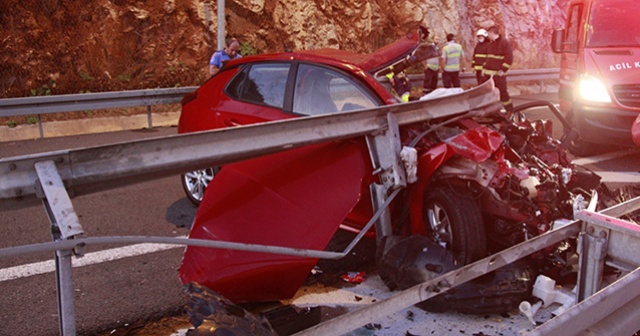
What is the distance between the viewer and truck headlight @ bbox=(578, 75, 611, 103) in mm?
7488

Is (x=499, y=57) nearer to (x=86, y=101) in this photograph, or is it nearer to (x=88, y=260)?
(x=86, y=101)

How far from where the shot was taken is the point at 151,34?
13453mm

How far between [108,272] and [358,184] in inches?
87.0

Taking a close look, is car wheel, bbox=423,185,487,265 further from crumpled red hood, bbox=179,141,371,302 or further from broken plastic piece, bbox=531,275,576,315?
crumpled red hood, bbox=179,141,371,302

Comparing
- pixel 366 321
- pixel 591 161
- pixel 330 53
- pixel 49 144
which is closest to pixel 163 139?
pixel 366 321

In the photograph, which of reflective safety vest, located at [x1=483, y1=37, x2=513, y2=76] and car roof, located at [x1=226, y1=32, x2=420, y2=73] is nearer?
car roof, located at [x1=226, y1=32, x2=420, y2=73]

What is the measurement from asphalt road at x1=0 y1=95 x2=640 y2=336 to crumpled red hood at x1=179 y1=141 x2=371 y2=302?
71 centimetres

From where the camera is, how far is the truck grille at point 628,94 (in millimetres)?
7195

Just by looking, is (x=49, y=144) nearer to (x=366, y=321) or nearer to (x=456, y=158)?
(x=456, y=158)

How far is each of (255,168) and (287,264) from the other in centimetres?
58

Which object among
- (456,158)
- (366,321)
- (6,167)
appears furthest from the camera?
(456,158)

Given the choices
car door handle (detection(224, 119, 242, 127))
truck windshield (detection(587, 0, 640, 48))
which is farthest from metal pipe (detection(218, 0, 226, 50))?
car door handle (detection(224, 119, 242, 127))

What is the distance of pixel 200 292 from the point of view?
126 inches

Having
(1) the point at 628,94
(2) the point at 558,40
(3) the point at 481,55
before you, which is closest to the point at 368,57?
(1) the point at 628,94
